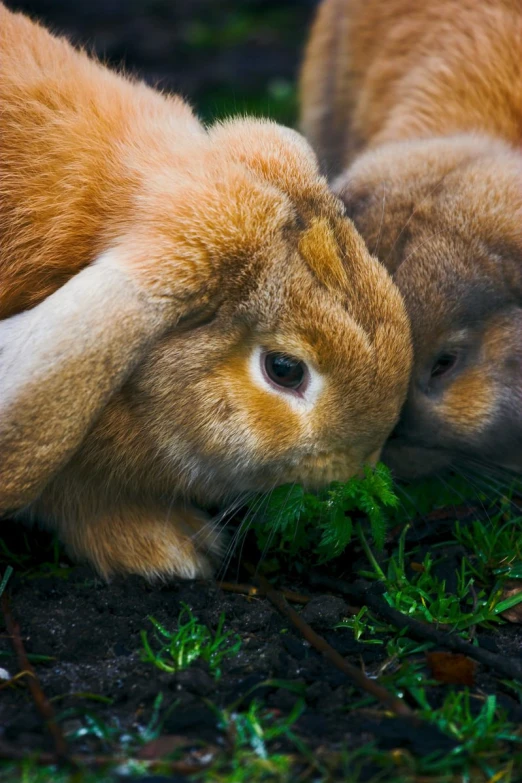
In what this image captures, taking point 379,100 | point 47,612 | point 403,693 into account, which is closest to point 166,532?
point 47,612

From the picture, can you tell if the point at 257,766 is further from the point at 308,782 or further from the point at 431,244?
the point at 431,244

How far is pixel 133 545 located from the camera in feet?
10.8

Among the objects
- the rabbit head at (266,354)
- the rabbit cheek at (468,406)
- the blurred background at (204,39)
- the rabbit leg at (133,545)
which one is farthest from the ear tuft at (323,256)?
the blurred background at (204,39)

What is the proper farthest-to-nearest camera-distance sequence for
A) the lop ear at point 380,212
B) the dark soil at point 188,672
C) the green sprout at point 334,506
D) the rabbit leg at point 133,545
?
the lop ear at point 380,212 < the rabbit leg at point 133,545 < the green sprout at point 334,506 < the dark soil at point 188,672

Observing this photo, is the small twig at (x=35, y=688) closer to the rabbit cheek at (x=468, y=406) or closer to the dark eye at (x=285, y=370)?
the dark eye at (x=285, y=370)

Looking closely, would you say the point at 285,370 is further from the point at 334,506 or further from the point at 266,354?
the point at 334,506

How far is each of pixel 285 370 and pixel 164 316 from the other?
16.9 inches

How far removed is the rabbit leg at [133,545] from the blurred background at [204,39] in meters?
4.37

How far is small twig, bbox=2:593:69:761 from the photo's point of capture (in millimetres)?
2420

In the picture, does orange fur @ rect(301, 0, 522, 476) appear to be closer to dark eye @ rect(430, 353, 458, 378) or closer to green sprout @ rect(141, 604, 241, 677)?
dark eye @ rect(430, 353, 458, 378)

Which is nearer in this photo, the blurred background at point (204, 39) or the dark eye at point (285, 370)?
the dark eye at point (285, 370)

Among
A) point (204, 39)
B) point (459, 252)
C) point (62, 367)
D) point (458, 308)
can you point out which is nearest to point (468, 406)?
point (458, 308)

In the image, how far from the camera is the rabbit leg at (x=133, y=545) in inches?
129

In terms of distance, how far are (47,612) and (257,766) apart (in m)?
1.00
